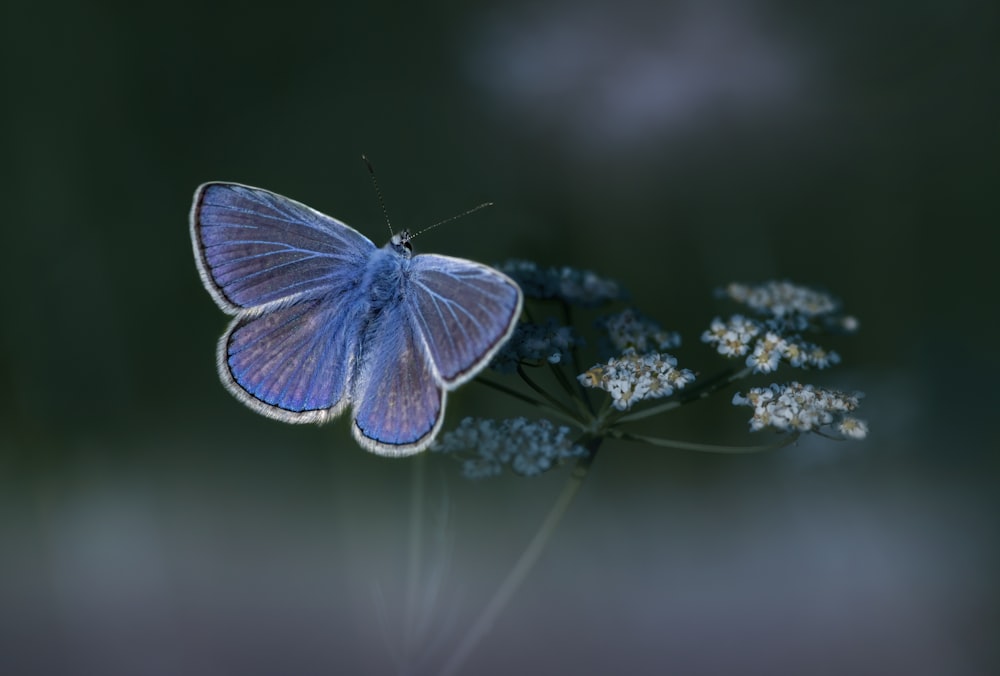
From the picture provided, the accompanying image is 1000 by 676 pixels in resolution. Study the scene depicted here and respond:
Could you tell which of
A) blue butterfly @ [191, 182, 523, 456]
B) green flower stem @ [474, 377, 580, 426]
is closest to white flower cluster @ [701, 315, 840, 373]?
green flower stem @ [474, 377, 580, 426]

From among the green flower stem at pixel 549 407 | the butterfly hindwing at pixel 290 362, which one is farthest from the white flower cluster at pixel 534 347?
the butterfly hindwing at pixel 290 362

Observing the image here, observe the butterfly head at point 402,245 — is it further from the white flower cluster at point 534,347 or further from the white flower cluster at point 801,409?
the white flower cluster at point 801,409

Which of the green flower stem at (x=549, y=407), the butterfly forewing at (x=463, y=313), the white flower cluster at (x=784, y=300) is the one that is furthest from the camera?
the white flower cluster at (x=784, y=300)

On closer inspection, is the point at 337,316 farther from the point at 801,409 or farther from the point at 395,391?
the point at 801,409

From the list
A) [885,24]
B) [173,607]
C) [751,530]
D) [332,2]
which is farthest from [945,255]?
[173,607]

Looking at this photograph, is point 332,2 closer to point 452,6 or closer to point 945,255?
point 452,6

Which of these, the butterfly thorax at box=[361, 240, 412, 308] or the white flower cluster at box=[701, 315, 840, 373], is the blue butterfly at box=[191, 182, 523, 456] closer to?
the butterfly thorax at box=[361, 240, 412, 308]
